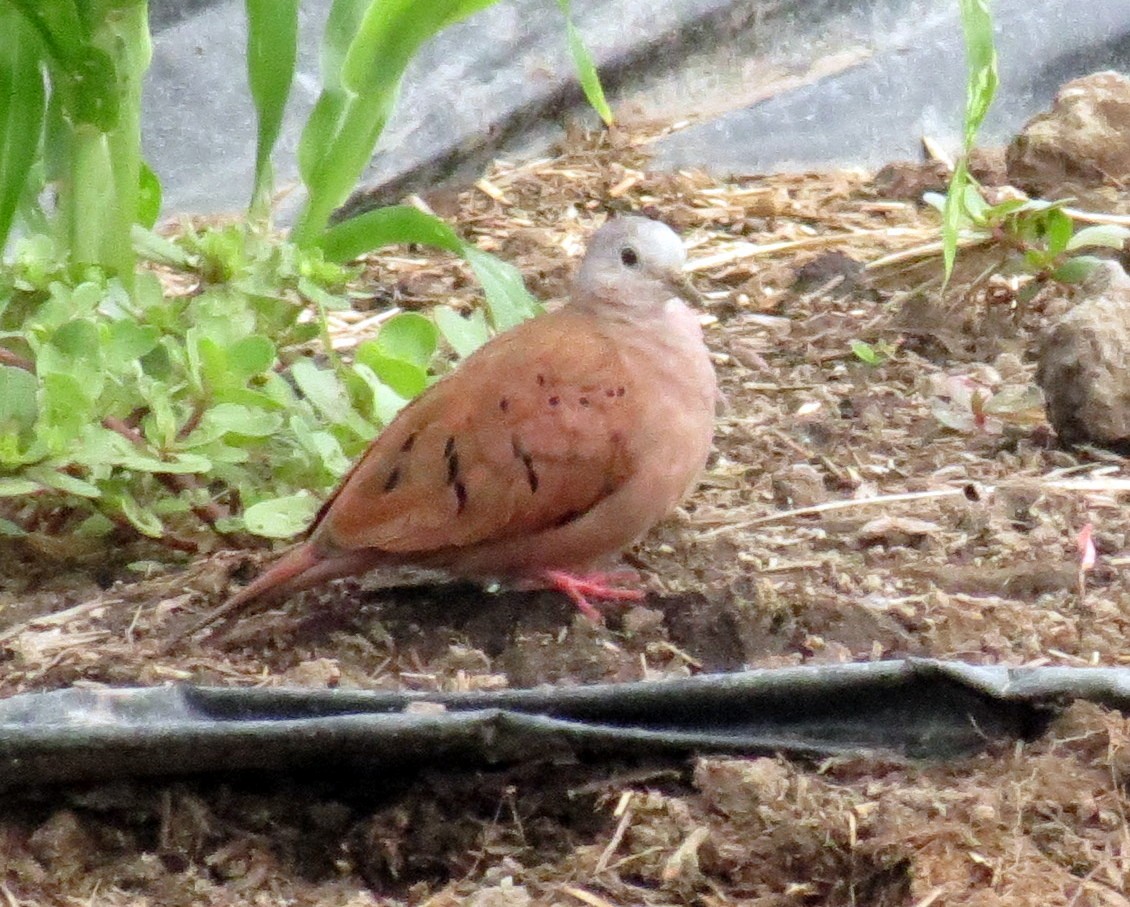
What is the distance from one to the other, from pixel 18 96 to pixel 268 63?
0.47m

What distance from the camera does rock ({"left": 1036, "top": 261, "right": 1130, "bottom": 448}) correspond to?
3064 mm

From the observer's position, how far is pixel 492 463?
2525 millimetres

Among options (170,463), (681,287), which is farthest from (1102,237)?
(170,463)

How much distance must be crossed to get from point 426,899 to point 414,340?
127cm

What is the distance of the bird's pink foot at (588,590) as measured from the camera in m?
2.55

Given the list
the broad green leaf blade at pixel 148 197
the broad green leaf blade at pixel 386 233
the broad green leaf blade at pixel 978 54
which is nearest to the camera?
the broad green leaf blade at pixel 978 54

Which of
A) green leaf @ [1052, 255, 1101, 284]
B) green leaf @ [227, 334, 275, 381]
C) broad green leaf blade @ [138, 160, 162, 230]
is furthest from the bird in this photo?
green leaf @ [1052, 255, 1101, 284]

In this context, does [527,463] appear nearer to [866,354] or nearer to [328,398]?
[328,398]

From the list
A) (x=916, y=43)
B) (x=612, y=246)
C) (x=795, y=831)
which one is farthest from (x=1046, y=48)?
(x=795, y=831)

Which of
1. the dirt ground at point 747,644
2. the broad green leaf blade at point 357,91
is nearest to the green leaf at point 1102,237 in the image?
the dirt ground at point 747,644

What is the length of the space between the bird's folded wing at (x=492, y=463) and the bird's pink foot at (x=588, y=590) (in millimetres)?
88

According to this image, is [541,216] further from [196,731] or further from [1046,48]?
[196,731]

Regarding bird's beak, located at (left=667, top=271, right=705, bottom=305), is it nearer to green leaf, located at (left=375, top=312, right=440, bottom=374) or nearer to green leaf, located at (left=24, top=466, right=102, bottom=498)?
green leaf, located at (left=375, top=312, right=440, bottom=374)

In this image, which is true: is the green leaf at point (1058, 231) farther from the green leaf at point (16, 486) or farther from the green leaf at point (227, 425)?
the green leaf at point (16, 486)
